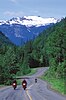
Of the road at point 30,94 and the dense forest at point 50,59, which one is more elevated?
the dense forest at point 50,59

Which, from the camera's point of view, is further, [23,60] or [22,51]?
[22,51]

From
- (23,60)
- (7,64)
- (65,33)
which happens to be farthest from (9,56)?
(23,60)

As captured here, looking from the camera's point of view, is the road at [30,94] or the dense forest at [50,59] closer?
the road at [30,94]

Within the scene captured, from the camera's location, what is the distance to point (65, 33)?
10319cm

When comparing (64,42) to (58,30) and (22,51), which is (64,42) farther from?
(22,51)

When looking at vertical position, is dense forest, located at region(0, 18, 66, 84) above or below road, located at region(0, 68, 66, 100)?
above

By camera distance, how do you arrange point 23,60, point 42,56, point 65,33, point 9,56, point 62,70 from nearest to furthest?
point 9,56, point 62,70, point 65,33, point 23,60, point 42,56

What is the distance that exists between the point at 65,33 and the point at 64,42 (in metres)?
2.79

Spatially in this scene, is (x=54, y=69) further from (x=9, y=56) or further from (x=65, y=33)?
(x=9, y=56)

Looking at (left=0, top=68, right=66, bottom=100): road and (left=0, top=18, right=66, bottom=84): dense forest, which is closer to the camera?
(left=0, top=68, right=66, bottom=100): road

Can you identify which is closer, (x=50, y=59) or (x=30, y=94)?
(x=30, y=94)

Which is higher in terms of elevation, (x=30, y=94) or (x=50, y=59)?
(x=50, y=59)

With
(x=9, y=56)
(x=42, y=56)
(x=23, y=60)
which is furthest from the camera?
(x=42, y=56)

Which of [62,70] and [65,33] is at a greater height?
[65,33]
